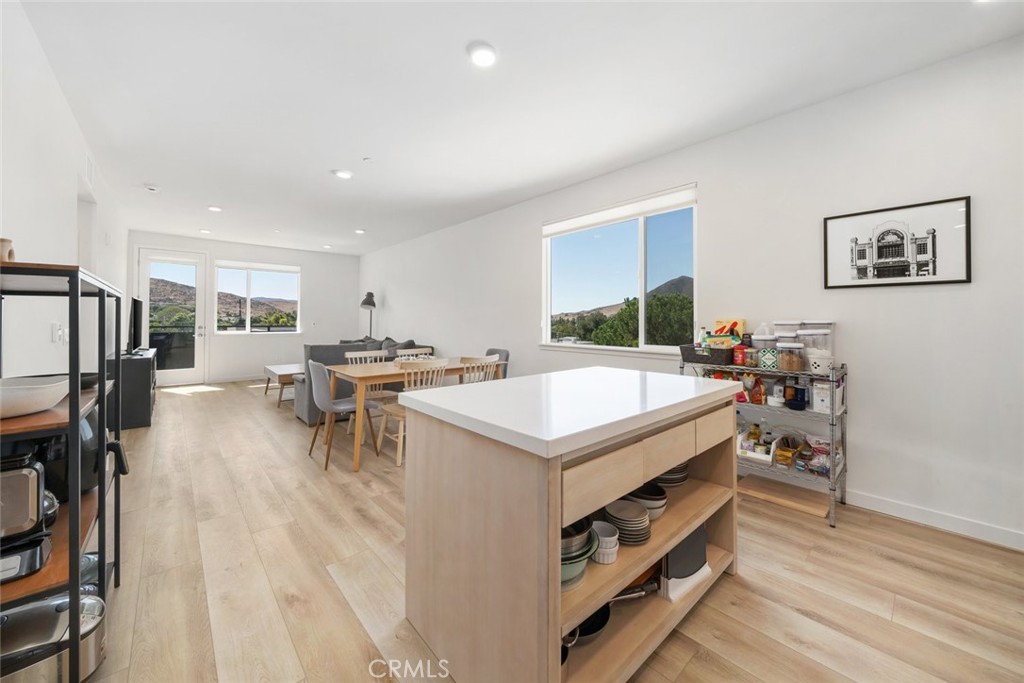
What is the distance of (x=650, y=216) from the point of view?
3494mm

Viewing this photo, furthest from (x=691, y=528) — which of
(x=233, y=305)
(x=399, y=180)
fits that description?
(x=233, y=305)

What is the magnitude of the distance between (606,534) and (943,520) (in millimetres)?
2254

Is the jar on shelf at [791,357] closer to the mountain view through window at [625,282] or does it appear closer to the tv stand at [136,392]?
the mountain view through window at [625,282]

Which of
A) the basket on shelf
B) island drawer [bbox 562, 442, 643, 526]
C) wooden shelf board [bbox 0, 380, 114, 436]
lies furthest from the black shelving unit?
the basket on shelf

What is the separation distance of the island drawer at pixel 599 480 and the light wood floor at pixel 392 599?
2.28 ft

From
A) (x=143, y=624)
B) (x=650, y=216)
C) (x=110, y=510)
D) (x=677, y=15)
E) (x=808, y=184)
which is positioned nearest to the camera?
(x=143, y=624)

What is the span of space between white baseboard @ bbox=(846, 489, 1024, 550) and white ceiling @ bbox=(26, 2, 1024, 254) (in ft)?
8.08

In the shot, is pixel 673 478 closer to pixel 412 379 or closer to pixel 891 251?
pixel 891 251

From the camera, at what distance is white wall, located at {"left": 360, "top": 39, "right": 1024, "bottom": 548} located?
2.01 metres

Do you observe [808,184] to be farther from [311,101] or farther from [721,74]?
[311,101]

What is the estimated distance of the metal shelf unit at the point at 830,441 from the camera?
2.27m

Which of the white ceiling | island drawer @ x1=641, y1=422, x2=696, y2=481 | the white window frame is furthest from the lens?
the white window frame

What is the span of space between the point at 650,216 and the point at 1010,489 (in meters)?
2.70

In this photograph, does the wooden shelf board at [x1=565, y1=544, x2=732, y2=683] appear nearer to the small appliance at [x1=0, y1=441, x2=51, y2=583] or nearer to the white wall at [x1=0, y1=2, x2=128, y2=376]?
the small appliance at [x1=0, y1=441, x2=51, y2=583]
